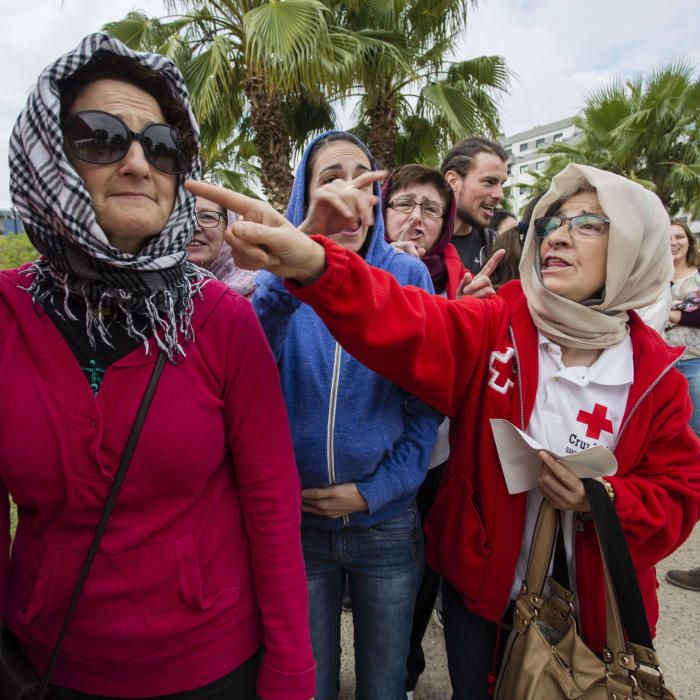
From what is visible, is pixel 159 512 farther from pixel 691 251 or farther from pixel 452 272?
pixel 691 251

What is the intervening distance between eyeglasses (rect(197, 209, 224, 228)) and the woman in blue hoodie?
72cm

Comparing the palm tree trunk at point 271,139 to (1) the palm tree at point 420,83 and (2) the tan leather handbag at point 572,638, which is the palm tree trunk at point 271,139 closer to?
(1) the palm tree at point 420,83

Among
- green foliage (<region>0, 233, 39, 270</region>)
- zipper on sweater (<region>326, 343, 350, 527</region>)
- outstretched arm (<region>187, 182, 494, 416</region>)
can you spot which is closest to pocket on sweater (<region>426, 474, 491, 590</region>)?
outstretched arm (<region>187, 182, 494, 416</region>)

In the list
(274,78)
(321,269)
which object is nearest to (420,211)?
(321,269)

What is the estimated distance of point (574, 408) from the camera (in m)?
1.32

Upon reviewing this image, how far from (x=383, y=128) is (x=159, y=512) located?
327 inches

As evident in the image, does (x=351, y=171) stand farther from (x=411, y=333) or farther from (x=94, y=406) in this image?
(x=94, y=406)

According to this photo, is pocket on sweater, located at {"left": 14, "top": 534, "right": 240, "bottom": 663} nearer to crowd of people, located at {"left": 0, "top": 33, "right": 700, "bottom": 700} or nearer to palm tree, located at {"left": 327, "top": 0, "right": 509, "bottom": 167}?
crowd of people, located at {"left": 0, "top": 33, "right": 700, "bottom": 700}

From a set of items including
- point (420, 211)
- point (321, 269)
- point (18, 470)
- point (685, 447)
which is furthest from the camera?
point (420, 211)

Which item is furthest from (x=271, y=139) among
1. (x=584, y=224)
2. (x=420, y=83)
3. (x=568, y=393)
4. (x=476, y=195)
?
(x=568, y=393)

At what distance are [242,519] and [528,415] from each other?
0.81m

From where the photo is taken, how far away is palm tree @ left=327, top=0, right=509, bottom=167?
7.10 metres

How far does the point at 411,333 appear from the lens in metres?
1.14

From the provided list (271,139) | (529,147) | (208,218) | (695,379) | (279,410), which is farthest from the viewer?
(529,147)
